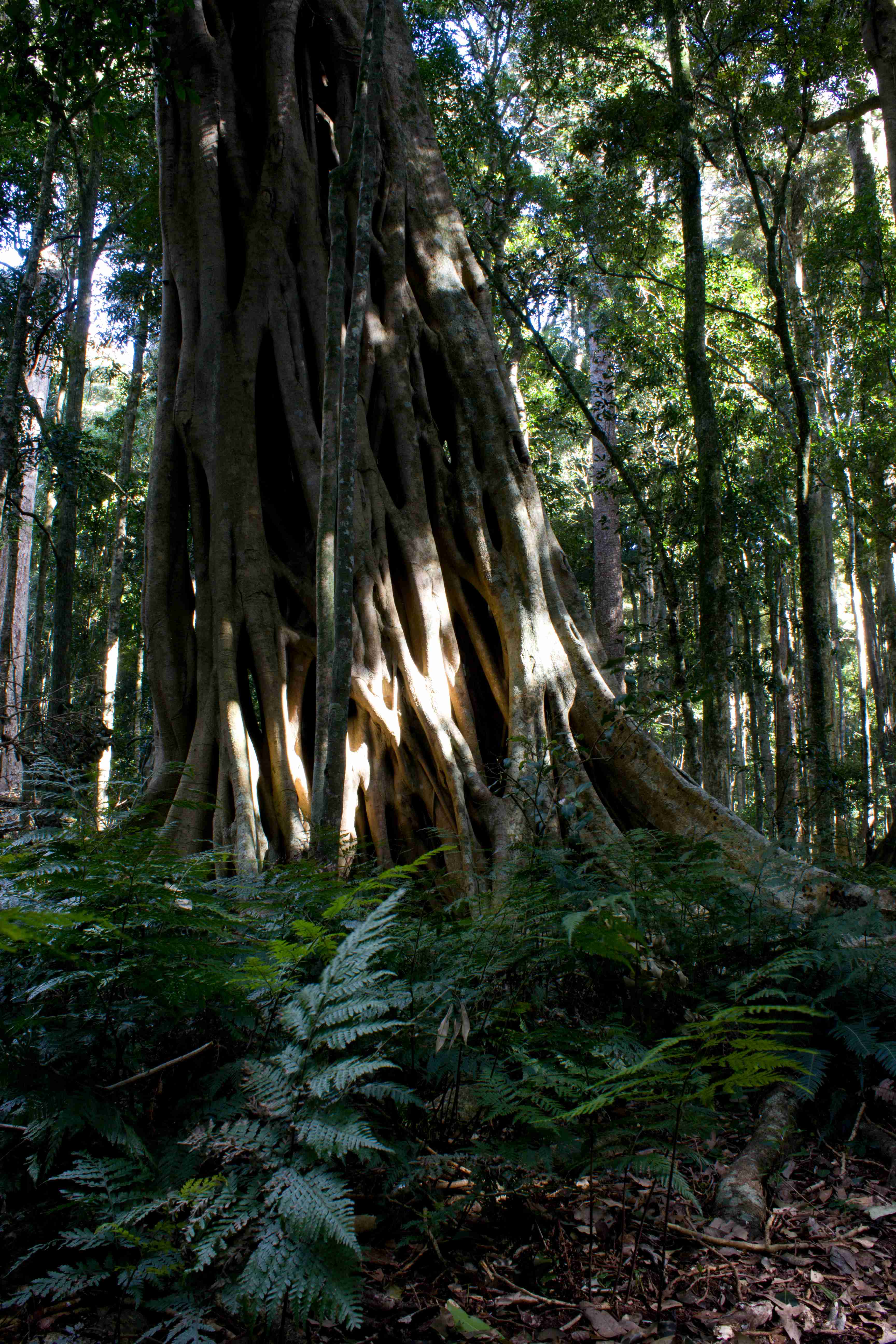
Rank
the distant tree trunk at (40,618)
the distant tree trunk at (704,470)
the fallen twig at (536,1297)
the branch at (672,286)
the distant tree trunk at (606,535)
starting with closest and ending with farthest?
the fallen twig at (536,1297) → the distant tree trunk at (704,470) → the branch at (672,286) → the distant tree trunk at (606,535) → the distant tree trunk at (40,618)

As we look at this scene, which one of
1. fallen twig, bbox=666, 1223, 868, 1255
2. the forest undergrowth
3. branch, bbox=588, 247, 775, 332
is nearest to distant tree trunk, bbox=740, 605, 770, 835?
branch, bbox=588, 247, 775, 332

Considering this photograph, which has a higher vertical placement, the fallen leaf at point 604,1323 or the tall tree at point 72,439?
the tall tree at point 72,439

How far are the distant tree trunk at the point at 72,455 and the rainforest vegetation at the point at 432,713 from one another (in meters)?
0.10

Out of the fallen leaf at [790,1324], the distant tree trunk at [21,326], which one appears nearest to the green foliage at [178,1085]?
the fallen leaf at [790,1324]

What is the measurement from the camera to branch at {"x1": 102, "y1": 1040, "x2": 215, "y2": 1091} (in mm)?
1735

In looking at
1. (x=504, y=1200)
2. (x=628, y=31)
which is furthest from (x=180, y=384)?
(x=628, y=31)

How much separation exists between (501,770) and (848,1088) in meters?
3.11

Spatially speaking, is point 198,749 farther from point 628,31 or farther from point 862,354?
point 862,354

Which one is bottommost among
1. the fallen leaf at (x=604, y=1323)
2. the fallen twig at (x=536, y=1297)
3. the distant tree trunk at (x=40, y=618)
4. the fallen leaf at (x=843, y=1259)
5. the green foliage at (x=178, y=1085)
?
the fallen leaf at (x=843, y=1259)

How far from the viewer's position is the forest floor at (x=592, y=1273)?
1.56 metres

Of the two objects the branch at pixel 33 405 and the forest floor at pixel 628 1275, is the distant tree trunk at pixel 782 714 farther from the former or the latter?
the branch at pixel 33 405

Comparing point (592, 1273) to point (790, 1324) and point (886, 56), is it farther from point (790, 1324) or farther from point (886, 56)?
point (886, 56)

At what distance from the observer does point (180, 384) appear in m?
6.99

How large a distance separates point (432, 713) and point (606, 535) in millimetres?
10074
